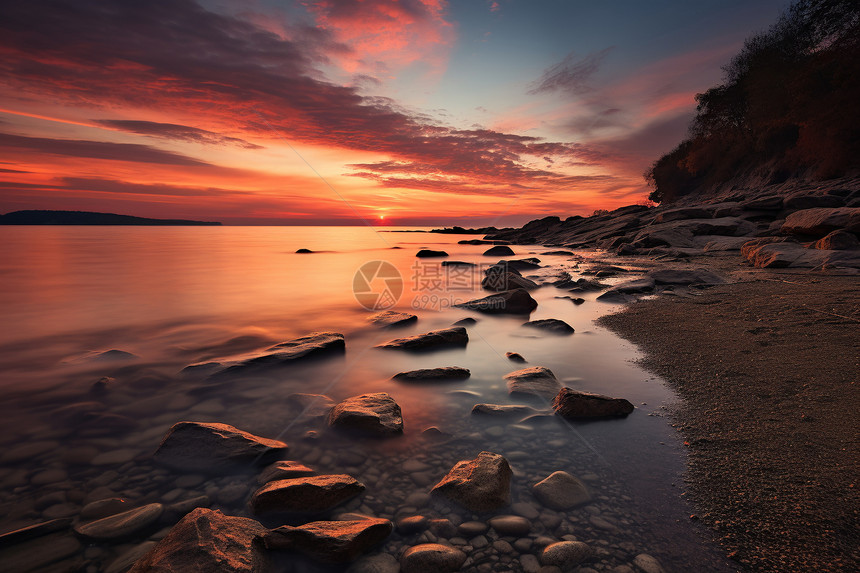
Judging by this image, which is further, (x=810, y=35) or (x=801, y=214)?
(x=810, y=35)

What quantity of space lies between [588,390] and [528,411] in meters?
0.90

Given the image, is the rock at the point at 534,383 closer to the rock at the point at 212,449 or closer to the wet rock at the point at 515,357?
the wet rock at the point at 515,357

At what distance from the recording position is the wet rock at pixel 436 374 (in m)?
4.41

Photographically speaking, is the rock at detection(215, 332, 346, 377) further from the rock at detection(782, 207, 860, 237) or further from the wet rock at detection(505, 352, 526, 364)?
the rock at detection(782, 207, 860, 237)

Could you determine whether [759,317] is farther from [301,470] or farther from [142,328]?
[142,328]

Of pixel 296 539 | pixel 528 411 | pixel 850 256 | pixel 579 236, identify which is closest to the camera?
pixel 296 539

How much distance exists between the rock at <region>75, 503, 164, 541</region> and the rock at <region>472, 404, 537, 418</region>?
248cm

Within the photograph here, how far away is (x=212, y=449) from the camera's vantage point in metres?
2.78

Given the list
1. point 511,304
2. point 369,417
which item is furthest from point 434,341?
point 511,304

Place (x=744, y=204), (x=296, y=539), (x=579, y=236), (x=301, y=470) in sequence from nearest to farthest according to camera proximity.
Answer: (x=296, y=539) < (x=301, y=470) < (x=744, y=204) < (x=579, y=236)

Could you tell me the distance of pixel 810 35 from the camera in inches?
1241

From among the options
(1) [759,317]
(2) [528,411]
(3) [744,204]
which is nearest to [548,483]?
(2) [528,411]

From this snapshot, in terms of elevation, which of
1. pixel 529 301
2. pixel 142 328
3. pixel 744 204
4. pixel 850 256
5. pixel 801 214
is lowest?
pixel 142 328

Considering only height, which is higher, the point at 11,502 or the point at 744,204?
the point at 744,204
